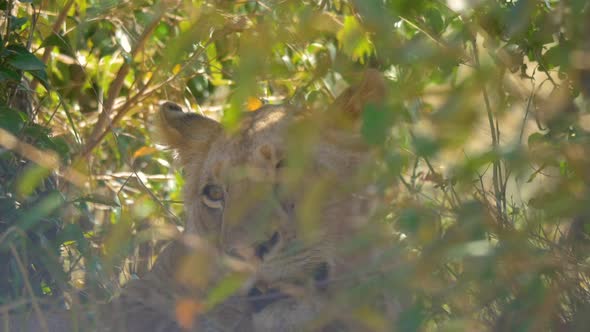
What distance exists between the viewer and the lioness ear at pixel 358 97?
2.65 meters

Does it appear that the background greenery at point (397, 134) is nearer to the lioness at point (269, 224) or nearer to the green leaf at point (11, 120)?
the green leaf at point (11, 120)

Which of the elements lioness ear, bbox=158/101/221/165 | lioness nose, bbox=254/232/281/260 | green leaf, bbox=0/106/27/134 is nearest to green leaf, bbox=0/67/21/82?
green leaf, bbox=0/106/27/134

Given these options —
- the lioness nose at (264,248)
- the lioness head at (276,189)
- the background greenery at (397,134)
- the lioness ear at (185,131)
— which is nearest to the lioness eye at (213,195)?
the lioness head at (276,189)

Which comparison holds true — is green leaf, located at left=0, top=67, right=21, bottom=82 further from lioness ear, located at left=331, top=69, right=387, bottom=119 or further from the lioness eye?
lioness ear, located at left=331, top=69, right=387, bottom=119

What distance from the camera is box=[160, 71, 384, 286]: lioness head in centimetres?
278

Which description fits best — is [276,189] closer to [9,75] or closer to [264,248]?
[264,248]

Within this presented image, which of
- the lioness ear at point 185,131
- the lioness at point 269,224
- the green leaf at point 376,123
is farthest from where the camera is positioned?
the lioness ear at point 185,131

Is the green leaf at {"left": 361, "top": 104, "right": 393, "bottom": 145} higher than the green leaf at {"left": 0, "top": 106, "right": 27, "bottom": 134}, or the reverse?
the green leaf at {"left": 361, "top": 104, "right": 393, "bottom": 145}

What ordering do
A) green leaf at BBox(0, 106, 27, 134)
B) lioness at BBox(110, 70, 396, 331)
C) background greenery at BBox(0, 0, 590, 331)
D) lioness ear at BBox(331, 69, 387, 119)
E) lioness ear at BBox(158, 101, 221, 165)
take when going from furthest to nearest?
lioness ear at BBox(158, 101, 221, 165), green leaf at BBox(0, 106, 27, 134), lioness at BBox(110, 70, 396, 331), lioness ear at BBox(331, 69, 387, 119), background greenery at BBox(0, 0, 590, 331)

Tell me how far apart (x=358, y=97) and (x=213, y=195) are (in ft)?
2.56

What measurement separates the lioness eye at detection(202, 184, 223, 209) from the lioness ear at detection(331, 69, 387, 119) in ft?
1.98

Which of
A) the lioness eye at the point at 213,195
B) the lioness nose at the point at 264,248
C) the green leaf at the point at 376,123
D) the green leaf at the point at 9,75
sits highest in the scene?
the green leaf at the point at 9,75

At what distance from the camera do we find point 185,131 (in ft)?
12.3

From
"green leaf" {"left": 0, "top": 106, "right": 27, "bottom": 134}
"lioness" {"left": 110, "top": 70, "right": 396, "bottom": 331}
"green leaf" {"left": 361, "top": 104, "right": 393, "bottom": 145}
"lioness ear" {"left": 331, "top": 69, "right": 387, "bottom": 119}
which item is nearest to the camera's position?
"green leaf" {"left": 361, "top": 104, "right": 393, "bottom": 145}
